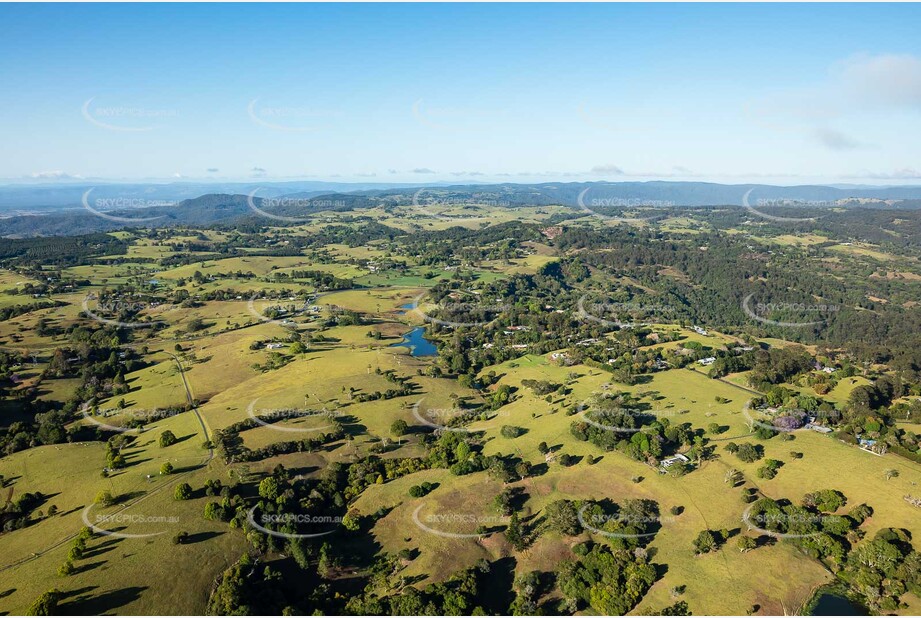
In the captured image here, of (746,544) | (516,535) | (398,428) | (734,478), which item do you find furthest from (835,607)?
(398,428)

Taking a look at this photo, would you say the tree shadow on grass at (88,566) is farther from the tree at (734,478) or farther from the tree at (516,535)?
the tree at (734,478)

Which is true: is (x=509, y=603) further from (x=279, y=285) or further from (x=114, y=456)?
(x=279, y=285)

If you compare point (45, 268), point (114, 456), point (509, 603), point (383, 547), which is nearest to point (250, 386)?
point (114, 456)

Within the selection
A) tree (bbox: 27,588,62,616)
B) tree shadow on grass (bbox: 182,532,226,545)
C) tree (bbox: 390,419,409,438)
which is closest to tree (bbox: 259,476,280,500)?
tree shadow on grass (bbox: 182,532,226,545)

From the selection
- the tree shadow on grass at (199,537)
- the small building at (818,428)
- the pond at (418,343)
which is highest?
the small building at (818,428)

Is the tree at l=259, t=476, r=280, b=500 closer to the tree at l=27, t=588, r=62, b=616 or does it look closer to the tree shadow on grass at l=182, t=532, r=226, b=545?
the tree shadow on grass at l=182, t=532, r=226, b=545

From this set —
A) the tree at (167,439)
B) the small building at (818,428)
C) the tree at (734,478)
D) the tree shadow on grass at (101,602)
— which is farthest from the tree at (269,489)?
the small building at (818,428)
